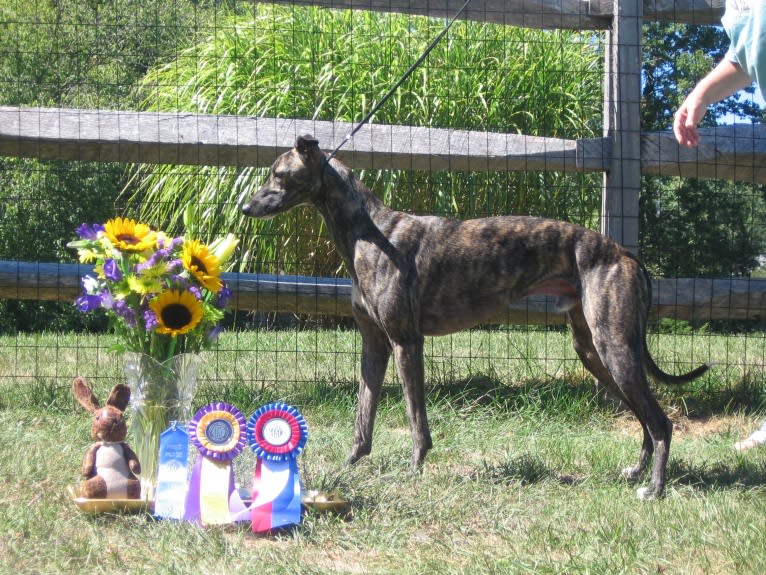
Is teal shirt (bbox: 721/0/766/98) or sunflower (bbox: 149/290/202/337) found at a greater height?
teal shirt (bbox: 721/0/766/98)

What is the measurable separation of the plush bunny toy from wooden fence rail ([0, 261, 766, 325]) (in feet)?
7.63

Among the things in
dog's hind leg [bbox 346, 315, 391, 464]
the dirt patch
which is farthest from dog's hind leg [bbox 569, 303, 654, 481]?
dog's hind leg [bbox 346, 315, 391, 464]

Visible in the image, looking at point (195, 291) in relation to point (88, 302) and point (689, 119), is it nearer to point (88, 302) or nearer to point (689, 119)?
point (88, 302)

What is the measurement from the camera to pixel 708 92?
3.10 m

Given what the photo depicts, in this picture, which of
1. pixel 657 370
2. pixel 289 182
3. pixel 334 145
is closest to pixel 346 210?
pixel 289 182

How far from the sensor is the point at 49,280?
5848mm

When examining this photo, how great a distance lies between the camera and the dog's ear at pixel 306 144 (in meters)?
4.45

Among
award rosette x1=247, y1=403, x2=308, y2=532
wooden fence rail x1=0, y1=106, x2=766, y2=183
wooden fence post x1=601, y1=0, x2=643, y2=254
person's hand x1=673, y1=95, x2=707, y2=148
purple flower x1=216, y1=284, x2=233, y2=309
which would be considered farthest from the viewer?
wooden fence post x1=601, y1=0, x2=643, y2=254

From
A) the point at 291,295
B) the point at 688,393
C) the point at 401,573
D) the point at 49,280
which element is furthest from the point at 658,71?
the point at 401,573

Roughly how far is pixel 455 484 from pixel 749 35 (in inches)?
93.5

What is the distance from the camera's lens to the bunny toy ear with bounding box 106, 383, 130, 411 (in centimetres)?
378

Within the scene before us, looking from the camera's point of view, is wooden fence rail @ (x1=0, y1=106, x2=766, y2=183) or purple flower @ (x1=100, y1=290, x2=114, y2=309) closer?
purple flower @ (x1=100, y1=290, x2=114, y2=309)

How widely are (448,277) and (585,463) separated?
1274 mm

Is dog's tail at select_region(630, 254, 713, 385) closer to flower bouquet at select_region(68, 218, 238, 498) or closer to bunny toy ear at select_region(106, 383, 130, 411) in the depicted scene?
flower bouquet at select_region(68, 218, 238, 498)
